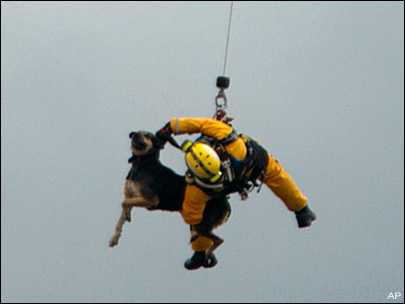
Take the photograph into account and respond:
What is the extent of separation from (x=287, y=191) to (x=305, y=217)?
0.59 metres

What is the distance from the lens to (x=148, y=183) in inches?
923

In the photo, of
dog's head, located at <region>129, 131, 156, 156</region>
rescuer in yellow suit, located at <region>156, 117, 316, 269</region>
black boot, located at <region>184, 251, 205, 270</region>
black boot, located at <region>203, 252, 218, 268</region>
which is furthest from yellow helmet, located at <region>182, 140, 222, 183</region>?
black boot, located at <region>203, 252, 218, 268</region>

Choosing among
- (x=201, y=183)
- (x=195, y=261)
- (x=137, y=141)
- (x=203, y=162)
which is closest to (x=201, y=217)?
(x=201, y=183)

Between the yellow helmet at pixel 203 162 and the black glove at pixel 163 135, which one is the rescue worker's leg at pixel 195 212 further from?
the black glove at pixel 163 135

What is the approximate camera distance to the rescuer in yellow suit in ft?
74.4

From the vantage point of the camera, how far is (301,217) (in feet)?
80.2

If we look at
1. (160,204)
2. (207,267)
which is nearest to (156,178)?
(160,204)

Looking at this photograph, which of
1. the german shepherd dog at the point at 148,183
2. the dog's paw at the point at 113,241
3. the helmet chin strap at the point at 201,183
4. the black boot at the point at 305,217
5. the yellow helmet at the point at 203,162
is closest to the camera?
the yellow helmet at the point at 203,162

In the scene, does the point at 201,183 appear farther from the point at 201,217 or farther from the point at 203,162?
the point at 201,217

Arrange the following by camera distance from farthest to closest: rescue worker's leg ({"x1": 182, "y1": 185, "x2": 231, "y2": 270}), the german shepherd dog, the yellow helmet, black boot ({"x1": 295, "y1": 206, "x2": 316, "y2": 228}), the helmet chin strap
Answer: black boot ({"x1": 295, "y1": 206, "x2": 316, "y2": 228})
rescue worker's leg ({"x1": 182, "y1": 185, "x2": 231, "y2": 270})
the german shepherd dog
the helmet chin strap
the yellow helmet

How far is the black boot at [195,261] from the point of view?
24.5m

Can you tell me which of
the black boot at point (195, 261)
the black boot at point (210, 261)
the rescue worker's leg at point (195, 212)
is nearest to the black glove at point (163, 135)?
the rescue worker's leg at point (195, 212)

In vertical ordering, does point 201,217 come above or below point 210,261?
above

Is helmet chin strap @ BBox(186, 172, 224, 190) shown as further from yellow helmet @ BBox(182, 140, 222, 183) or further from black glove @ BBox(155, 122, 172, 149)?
black glove @ BBox(155, 122, 172, 149)
